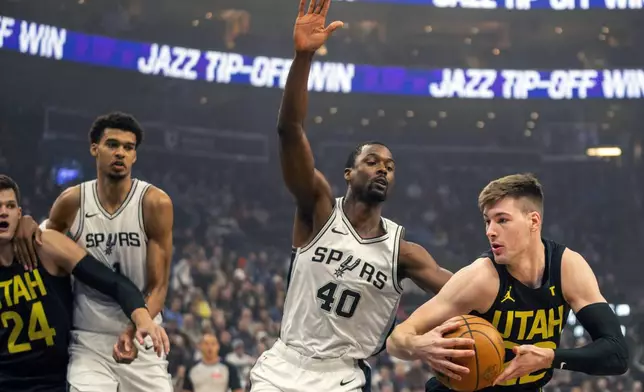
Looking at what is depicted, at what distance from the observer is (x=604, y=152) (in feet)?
79.6

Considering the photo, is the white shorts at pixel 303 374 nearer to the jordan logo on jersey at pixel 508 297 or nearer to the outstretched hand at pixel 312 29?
the jordan logo on jersey at pixel 508 297

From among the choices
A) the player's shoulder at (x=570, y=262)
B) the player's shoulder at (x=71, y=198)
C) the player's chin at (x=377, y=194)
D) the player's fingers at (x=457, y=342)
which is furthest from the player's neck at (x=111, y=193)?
the player's shoulder at (x=570, y=262)

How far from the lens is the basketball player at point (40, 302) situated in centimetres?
447

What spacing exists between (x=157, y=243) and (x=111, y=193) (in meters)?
0.43

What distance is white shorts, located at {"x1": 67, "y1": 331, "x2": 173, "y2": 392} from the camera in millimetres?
4637

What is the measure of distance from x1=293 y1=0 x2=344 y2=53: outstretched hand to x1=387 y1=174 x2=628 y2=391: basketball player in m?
1.29

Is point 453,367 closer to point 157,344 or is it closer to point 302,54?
point 157,344

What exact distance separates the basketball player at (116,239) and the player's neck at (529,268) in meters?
2.16

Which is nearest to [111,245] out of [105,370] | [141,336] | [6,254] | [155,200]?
[155,200]

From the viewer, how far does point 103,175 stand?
16.5 ft

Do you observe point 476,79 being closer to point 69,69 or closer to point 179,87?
point 179,87

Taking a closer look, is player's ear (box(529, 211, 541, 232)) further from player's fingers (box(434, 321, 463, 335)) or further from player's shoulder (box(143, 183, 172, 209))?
player's shoulder (box(143, 183, 172, 209))

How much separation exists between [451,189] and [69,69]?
11025 millimetres

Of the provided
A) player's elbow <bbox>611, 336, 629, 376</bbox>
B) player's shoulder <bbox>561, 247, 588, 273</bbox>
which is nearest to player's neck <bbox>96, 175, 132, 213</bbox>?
player's shoulder <bbox>561, 247, 588, 273</bbox>
